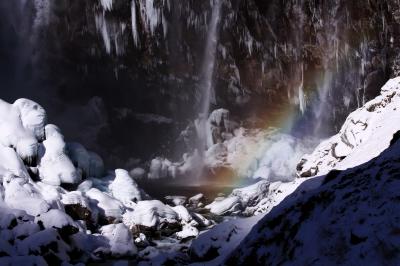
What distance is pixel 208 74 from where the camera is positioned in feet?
242

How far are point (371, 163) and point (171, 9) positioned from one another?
184ft

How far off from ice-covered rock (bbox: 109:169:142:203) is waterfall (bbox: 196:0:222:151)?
3157cm

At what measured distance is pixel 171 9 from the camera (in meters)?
63.7

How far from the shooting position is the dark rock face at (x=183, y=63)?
5669cm

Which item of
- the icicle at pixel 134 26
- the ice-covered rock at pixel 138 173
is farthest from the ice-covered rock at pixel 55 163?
the ice-covered rock at pixel 138 173

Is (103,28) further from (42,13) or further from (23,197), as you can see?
(23,197)

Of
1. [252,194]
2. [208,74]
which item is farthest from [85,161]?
[208,74]

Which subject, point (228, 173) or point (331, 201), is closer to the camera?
point (331, 201)

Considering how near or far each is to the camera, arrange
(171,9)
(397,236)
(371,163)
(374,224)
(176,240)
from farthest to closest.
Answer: (171,9) < (176,240) < (371,163) < (374,224) < (397,236)

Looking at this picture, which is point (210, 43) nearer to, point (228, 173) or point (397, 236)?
point (228, 173)

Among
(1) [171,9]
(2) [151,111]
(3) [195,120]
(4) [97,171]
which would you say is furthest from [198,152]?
(4) [97,171]

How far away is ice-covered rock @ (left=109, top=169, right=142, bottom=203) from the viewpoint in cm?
4003

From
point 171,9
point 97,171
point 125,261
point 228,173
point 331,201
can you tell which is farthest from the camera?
point 228,173

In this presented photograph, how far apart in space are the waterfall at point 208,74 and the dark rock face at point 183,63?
2.95 feet
